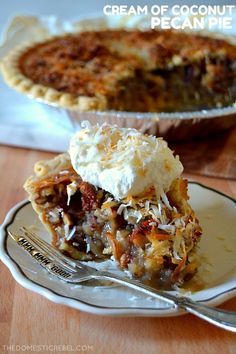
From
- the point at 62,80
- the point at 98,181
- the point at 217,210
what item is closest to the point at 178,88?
the point at 62,80

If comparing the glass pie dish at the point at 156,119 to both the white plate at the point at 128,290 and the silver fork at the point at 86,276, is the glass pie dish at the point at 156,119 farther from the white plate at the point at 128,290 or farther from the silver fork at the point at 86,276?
the silver fork at the point at 86,276

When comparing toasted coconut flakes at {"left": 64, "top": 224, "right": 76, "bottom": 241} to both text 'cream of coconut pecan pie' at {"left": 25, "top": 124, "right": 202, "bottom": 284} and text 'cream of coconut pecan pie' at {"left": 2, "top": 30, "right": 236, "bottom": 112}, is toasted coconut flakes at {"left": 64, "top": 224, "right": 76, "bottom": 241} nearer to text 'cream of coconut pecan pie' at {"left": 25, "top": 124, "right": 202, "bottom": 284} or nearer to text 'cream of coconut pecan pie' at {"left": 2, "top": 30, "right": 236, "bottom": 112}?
text 'cream of coconut pecan pie' at {"left": 25, "top": 124, "right": 202, "bottom": 284}

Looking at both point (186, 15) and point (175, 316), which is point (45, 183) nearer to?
point (175, 316)

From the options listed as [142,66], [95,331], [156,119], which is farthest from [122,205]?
[142,66]

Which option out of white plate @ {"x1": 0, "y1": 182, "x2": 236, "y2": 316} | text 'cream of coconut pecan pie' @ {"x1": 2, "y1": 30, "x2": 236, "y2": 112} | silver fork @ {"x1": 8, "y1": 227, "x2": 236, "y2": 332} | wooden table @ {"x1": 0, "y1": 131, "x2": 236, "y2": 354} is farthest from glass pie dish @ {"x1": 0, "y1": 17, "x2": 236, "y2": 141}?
wooden table @ {"x1": 0, "y1": 131, "x2": 236, "y2": 354}

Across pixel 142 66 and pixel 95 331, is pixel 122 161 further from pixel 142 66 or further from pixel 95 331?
pixel 142 66

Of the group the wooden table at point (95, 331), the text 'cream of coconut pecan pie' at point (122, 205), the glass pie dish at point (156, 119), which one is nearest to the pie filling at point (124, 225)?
the text 'cream of coconut pecan pie' at point (122, 205)
